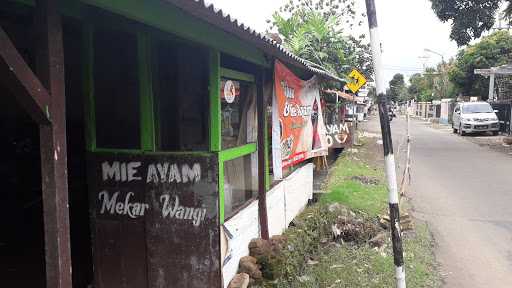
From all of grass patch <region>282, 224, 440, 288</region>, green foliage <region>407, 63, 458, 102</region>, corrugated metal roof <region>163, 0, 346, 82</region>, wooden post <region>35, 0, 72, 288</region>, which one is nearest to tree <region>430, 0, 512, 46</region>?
grass patch <region>282, 224, 440, 288</region>

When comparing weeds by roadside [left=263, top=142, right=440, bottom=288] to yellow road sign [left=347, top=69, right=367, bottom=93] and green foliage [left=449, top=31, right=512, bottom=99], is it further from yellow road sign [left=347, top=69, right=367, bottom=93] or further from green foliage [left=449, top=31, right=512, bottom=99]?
green foliage [left=449, top=31, right=512, bottom=99]

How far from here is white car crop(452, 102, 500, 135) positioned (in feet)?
78.3

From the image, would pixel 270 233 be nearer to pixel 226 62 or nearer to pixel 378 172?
pixel 226 62

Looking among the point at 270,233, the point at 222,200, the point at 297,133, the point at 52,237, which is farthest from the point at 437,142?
the point at 52,237

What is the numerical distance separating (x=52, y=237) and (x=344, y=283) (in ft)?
12.5

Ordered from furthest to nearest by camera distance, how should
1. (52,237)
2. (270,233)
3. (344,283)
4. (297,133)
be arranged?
1. (297,133)
2. (270,233)
3. (344,283)
4. (52,237)

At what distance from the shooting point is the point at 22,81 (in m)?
2.16

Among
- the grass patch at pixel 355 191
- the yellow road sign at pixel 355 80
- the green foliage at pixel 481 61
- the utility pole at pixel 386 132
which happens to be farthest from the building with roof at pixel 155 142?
the green foliage at pixel 481 61

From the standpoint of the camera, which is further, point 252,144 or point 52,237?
point 252,144

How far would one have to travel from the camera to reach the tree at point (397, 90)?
8910cm

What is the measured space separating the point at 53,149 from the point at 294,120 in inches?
192

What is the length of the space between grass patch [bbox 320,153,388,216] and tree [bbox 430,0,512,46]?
7659mm

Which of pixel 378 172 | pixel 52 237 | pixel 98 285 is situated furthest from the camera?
pixel 378 172

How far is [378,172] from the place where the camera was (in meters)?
12.7
